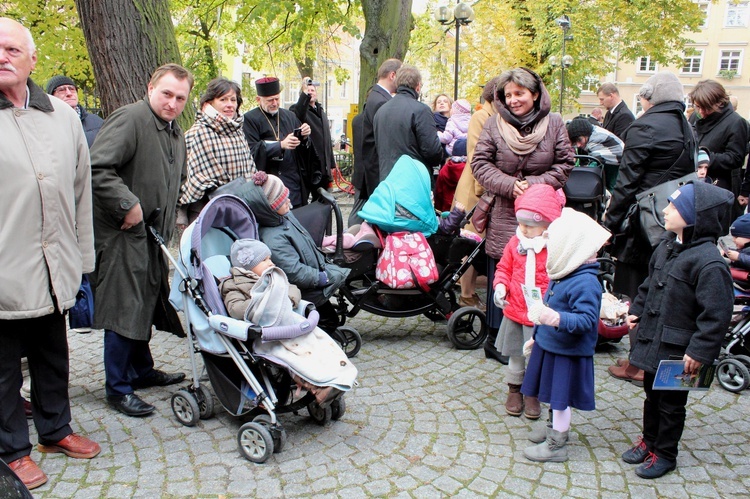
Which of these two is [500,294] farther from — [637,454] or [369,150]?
[369,150]

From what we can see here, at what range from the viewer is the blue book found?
3404 millimetres

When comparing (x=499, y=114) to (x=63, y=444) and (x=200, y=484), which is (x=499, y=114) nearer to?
(x=200, y=484)

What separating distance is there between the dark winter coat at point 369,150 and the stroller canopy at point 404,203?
1.57 metres

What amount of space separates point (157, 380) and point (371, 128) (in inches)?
141

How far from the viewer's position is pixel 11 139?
3.25 meters

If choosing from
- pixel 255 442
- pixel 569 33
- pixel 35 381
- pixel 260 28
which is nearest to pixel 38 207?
pixel 35 381

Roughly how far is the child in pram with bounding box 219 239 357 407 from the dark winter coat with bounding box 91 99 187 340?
2.10ft

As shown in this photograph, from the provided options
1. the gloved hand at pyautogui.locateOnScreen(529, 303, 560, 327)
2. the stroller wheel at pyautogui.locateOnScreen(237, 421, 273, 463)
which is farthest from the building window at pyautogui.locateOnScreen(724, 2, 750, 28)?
the stroller wheel at pyautogui.locateOnScreen(237, 421, 273, 463)

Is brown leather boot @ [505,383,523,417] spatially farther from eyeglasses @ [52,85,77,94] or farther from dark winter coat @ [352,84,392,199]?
eyeglasses @ [52,85,77,94]

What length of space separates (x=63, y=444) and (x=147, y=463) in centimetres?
51

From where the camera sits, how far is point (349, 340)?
17.9 feet

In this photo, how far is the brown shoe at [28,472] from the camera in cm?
347

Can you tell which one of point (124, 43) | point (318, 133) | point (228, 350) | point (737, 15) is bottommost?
point (228, 350)

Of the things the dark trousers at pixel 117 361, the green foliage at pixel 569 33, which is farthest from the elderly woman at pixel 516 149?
the green foliage at pixel 569 33
